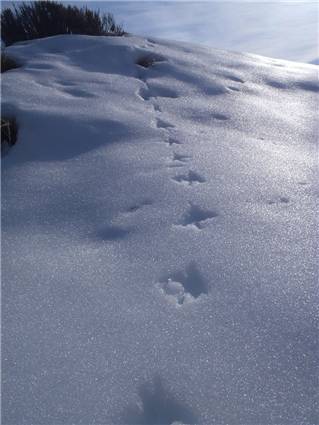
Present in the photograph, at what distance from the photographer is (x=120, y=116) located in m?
2.27

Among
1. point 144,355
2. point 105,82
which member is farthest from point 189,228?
point 105,82

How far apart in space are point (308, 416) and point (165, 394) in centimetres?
34

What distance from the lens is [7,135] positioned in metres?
2.02

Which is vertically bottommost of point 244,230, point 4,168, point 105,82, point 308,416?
point 308,416

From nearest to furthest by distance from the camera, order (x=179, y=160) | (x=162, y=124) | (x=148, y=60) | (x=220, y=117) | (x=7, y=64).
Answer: (x=179, y=160) < (x=162, y=124) < (x=220, y=117) < (x=7, y=64) < (x=148, y=60)

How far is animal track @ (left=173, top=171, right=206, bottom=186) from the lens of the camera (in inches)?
71.0

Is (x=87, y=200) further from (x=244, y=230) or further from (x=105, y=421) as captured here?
(x=105, y=421)

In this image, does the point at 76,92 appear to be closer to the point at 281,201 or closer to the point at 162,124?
the point at 162,124

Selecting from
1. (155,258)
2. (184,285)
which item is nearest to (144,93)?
(155,258)

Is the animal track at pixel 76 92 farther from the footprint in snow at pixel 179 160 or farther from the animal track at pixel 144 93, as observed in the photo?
the footprint in snow at pixel 179 160

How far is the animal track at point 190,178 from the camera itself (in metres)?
1.80

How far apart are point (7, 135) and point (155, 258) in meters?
1.14

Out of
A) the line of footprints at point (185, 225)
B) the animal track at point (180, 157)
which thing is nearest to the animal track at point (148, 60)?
the line of footprints at point (185, 225)

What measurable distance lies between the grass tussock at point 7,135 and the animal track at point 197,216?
101cm
